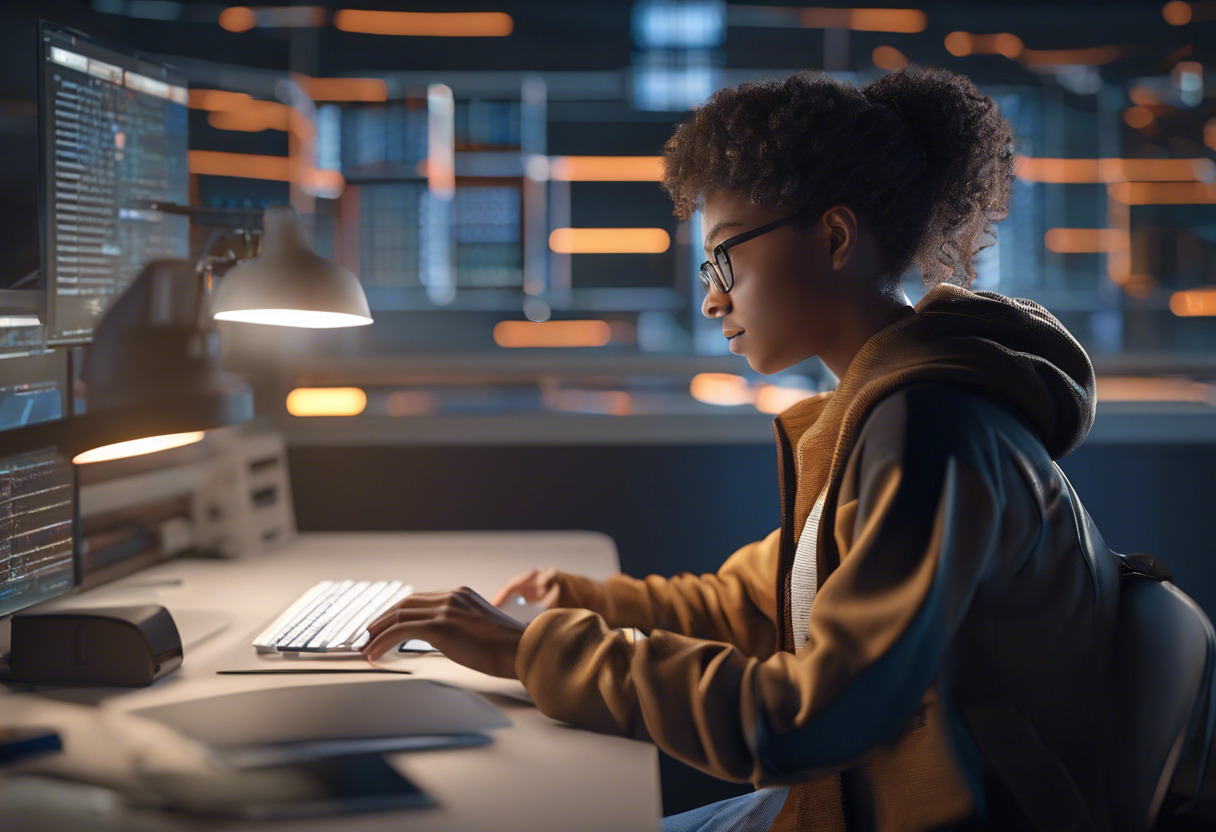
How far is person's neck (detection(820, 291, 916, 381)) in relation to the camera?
91cm

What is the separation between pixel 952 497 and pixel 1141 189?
34.3 feet

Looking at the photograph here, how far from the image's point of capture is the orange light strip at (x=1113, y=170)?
27.7 feet

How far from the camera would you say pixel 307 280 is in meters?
1.19

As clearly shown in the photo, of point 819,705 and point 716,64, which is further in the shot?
point 716,64

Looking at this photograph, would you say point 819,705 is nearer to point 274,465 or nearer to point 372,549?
point 372,549

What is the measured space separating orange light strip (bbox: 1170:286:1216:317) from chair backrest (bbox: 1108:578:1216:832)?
9.39 meters

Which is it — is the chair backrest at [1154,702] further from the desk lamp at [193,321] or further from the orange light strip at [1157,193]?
the orange light strip at [1157,193]

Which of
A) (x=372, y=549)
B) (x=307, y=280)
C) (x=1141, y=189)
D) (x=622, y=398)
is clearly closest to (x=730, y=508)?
(x=622, y=398)

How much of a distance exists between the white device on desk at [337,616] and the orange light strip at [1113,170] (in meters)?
8.03

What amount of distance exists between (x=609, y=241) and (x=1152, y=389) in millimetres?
8442

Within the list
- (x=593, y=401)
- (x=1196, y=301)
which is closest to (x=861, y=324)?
(x=593, y=401)

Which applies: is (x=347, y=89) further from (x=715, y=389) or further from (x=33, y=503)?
(x=33, y=503)

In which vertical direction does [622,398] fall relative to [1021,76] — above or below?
below

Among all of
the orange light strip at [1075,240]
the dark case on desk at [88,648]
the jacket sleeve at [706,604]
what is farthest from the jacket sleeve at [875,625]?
the orange light strip at [1075,240]
